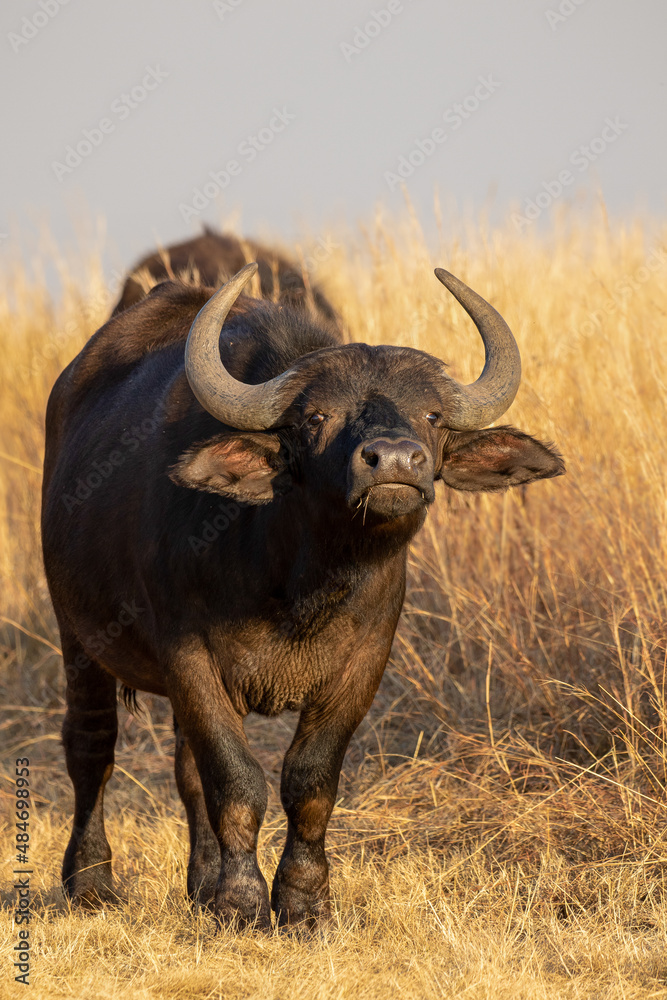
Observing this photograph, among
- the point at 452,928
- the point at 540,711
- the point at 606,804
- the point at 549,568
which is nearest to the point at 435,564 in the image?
the point at 549,568

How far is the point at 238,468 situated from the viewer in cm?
362

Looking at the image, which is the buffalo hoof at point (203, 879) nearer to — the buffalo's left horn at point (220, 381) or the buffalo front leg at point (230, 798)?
the buffalo front leg at point (230, 798)

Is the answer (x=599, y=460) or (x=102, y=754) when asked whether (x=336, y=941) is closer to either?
(x=102, y=754)

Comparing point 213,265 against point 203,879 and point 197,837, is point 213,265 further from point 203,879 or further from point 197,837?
point 203,879

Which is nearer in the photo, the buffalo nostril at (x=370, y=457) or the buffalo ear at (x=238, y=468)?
the buffalo nostril at (x=370, y=457)

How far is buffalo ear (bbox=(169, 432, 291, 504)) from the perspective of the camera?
353 cm

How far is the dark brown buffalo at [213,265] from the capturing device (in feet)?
25.1

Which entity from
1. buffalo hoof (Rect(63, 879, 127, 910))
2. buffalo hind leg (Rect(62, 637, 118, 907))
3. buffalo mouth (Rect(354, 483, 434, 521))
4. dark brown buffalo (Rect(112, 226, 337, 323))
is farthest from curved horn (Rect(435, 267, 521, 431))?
dark brown buffalo (Rect(112, 226, 337, 323))

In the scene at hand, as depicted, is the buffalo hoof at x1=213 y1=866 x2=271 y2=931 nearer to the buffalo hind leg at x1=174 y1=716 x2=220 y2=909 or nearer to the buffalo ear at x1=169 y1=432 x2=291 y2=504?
the buffalo hind leg at x1=174 y1=716 x2=220 y2=909

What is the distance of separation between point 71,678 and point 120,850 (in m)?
0.73

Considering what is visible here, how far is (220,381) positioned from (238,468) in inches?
10.9

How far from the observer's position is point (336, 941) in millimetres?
3631

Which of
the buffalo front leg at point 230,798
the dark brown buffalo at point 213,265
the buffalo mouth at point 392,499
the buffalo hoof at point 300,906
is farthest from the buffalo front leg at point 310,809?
the dark brown buffalo at point 213,265

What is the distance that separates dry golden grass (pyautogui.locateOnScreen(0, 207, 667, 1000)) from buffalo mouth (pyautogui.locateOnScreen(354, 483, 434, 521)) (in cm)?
129
